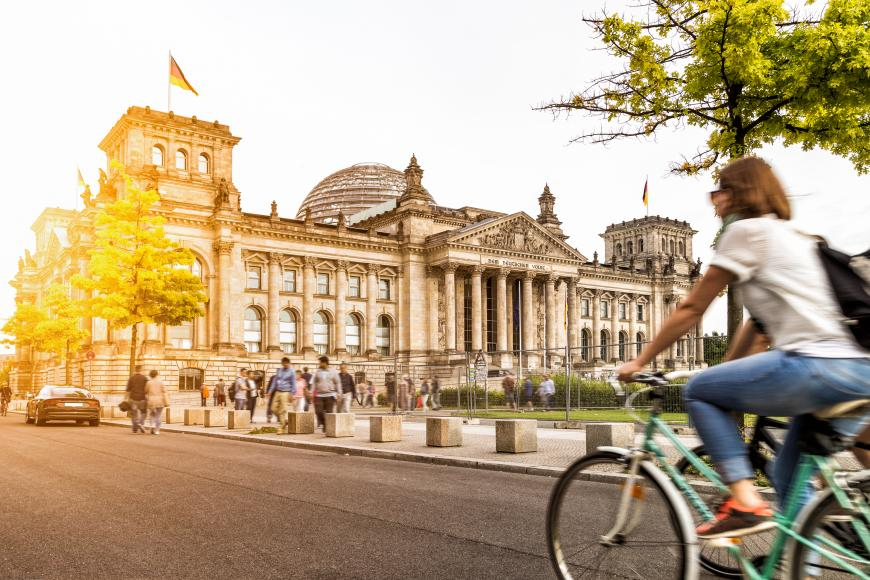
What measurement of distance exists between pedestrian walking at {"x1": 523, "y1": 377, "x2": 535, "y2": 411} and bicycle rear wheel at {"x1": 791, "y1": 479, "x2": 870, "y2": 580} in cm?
2385

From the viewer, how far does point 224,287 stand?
57094 millimetres

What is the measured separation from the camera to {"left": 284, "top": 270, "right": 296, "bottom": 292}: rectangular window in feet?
205

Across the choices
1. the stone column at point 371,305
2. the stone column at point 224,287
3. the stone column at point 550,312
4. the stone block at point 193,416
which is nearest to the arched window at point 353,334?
the stone column at point 371,305

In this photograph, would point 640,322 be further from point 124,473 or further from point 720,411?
point 720,411

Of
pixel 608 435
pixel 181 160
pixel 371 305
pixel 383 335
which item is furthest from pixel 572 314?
pixel 608 435

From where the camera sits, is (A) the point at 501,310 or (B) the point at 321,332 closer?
(B) the point at 321,332

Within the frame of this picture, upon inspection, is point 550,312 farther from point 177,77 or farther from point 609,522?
point 609,522

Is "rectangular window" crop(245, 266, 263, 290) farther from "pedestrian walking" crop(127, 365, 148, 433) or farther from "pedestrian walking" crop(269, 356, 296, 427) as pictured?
"pedestrian walking" crop(269, 356, 296, 427)

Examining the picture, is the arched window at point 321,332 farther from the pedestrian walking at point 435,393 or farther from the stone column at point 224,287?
the pedestrian walking at point 435,393

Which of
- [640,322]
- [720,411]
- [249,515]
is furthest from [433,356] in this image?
[720,411]

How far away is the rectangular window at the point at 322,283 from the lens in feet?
211

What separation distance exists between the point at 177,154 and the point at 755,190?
198 feet

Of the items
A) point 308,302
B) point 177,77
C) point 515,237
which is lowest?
point 308,302

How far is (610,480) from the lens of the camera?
4.31m
